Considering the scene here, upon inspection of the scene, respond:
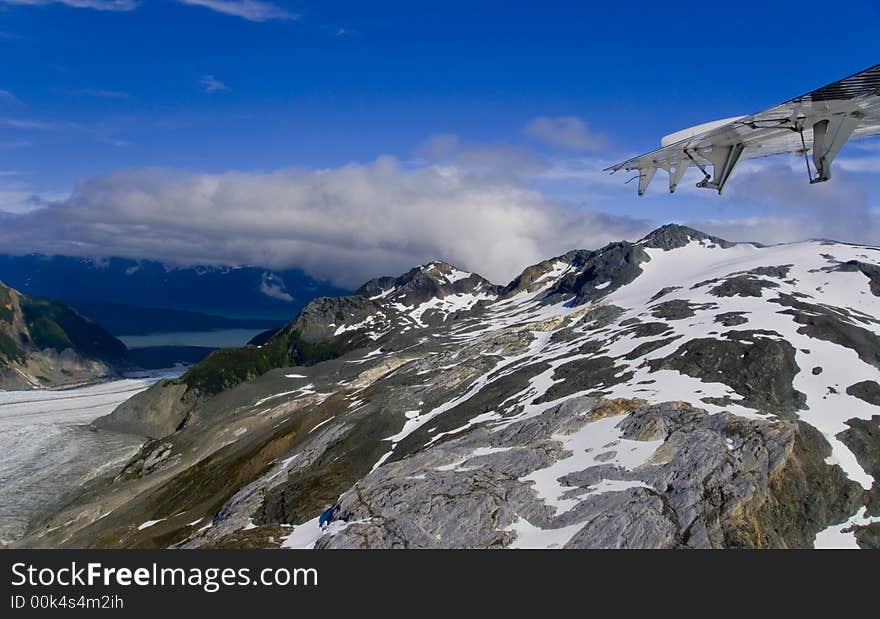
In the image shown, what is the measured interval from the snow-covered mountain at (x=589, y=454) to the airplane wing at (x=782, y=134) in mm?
35043

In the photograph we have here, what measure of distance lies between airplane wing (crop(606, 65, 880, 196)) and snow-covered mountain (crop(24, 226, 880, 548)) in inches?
1380

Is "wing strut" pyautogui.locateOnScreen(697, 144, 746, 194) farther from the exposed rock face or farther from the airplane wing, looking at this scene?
the exposed rock face

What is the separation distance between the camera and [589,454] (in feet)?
205

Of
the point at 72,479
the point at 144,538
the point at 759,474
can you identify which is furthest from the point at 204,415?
the point at 759,474

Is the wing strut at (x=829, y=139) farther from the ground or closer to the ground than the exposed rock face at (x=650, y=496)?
farther from the ground

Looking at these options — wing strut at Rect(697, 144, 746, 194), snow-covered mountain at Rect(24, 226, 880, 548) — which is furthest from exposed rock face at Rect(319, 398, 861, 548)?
wing strut at Rect(697, 144, 746, 194)

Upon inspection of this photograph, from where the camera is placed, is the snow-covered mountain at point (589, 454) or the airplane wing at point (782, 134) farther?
the snow-covered mountain at point (589, 454)

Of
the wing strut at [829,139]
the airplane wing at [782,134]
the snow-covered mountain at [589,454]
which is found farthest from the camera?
the snow-covered mountain at [589,454]

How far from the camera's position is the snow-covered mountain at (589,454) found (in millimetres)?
52344

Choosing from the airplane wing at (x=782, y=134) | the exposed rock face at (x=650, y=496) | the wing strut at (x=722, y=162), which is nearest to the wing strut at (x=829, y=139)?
the airplane wing at (x=782, y=134)

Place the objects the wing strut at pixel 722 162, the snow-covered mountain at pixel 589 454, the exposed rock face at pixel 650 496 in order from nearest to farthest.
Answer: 1. the wing strut at pixel 722 162
2. the exposed rock face at pixel 650 496
3. the snow-covered mountain at pixel 589 454

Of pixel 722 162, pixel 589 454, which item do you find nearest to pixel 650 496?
pixel 589 454

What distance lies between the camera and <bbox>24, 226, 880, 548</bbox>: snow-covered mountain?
2061 inches

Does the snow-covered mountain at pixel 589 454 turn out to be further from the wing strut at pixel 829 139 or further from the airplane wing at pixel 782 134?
the wing strut at pixel 829 139
